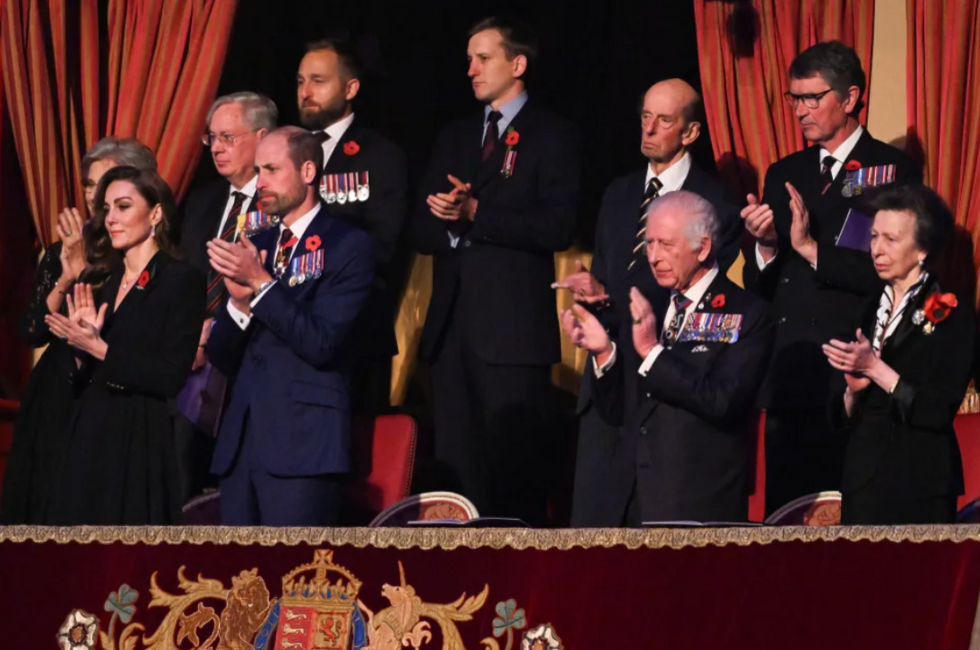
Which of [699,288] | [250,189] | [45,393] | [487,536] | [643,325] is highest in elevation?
[250,189]

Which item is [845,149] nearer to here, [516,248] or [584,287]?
[584,287]

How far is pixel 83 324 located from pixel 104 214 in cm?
48

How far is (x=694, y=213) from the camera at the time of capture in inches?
213

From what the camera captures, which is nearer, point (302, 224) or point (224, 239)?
point (302, 224)

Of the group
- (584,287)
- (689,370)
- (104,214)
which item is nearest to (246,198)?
(104,214)

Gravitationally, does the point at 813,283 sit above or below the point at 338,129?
below

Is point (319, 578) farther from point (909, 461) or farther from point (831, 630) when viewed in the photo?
point (909, 461)

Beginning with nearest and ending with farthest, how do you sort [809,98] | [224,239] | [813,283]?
[813,283]
[809,98]
[224,239]

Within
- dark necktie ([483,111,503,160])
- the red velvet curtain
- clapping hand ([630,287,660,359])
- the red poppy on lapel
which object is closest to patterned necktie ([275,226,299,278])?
dark necktie ([483,111,503,160])

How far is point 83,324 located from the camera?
546 cm

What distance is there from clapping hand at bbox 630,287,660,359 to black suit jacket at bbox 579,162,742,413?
433 mm

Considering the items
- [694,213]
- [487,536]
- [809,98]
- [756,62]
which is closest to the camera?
[487,536]

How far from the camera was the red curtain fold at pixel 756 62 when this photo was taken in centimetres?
659

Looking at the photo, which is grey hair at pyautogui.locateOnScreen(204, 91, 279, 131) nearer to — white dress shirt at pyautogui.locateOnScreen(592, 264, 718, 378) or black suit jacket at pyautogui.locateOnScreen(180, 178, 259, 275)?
black suit jacket at pyautogui.locateOnScreen(180, 178, 259, 275)
